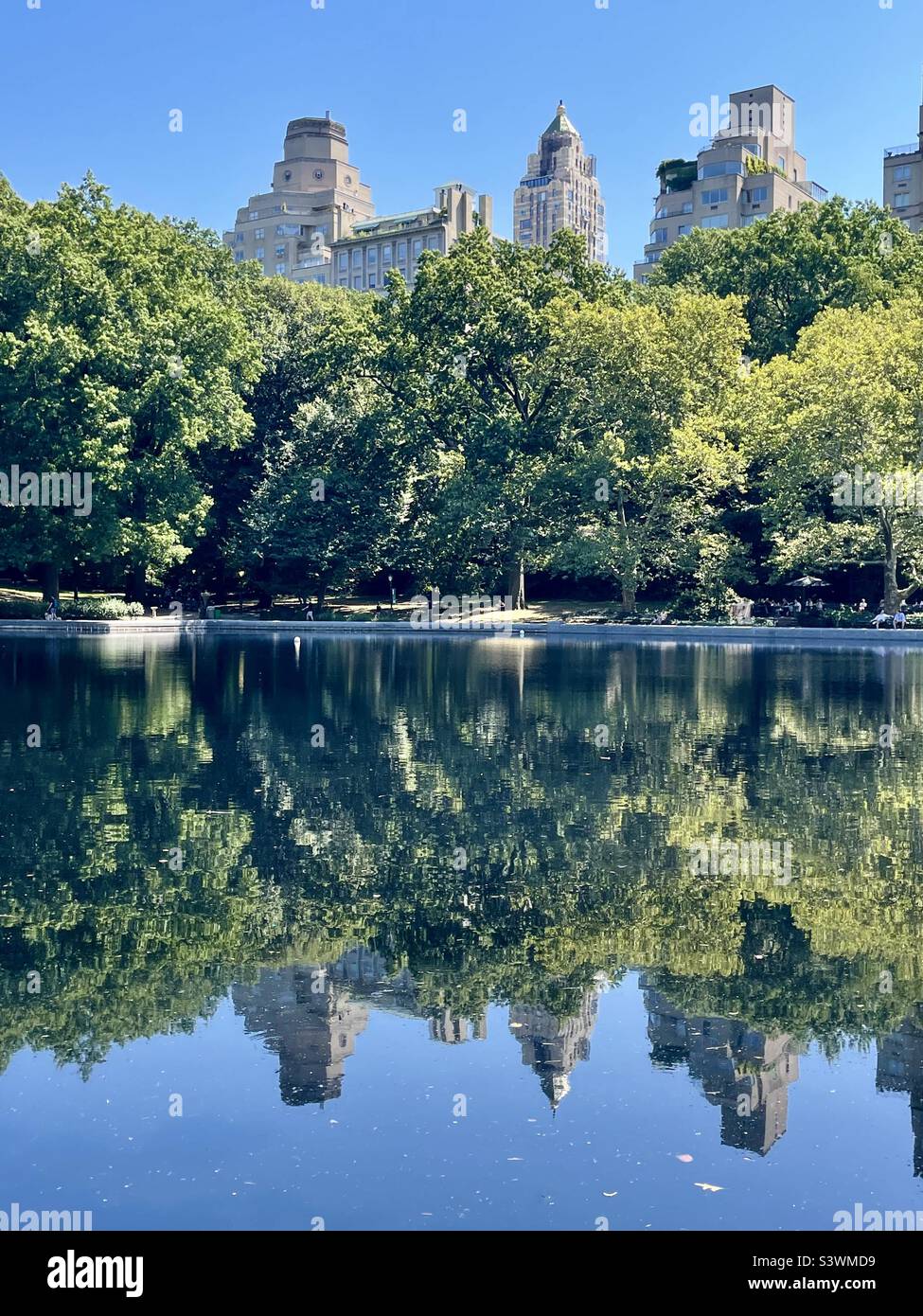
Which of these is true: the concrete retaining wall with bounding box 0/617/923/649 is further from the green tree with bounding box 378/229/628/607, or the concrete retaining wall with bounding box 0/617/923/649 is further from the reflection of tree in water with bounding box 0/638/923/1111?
the reflection of tree in water with bounding box 0/638/923/1111

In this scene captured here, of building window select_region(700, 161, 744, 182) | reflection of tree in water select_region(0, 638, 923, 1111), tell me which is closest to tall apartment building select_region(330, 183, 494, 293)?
building window select_region(700, 161, 744, 182)

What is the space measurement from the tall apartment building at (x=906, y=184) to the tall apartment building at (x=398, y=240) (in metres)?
62.6

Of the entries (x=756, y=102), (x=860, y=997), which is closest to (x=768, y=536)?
(x=860, y=997)

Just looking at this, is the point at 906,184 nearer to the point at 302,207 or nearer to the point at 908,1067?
the point at 302,207

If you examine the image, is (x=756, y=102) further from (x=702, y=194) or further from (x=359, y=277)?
(x=359, y=277)

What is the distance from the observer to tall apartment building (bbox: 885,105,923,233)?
397ft

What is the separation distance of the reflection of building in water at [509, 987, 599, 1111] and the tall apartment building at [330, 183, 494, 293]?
17139 cm

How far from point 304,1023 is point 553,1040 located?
1384mm

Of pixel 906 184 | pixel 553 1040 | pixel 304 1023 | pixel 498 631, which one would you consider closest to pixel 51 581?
pixel 498 631

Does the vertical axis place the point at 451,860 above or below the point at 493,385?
below

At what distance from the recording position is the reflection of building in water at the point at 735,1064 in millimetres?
6238

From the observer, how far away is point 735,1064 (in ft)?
22.6
